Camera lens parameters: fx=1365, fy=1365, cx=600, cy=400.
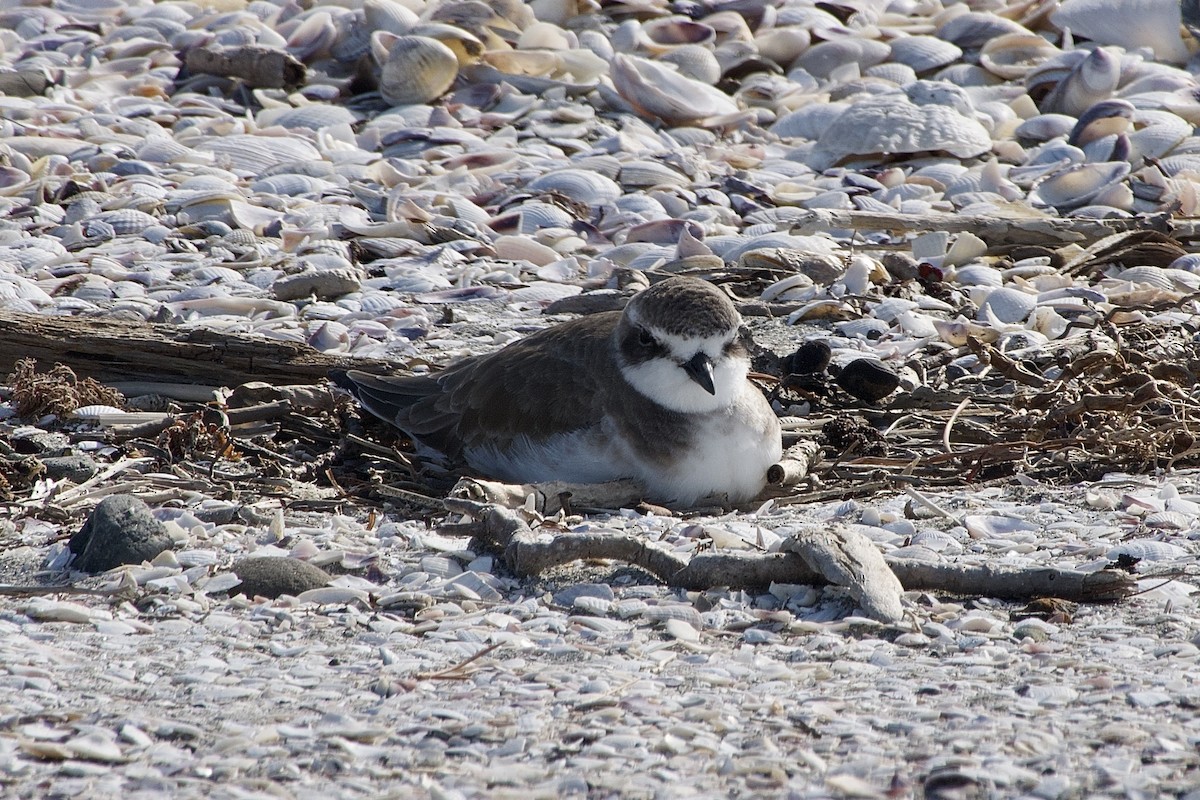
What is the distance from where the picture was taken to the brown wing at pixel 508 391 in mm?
5203

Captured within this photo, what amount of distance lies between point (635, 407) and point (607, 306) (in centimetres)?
164

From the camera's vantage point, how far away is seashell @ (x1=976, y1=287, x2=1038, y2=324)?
6.54m

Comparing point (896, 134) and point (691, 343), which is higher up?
point (691, 343)

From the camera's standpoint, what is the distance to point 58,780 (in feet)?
8.86

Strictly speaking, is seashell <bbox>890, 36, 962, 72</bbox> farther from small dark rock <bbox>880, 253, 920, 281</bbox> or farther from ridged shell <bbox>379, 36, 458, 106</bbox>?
small dark rock <bbox>880, 253, 920, 281</bbox>

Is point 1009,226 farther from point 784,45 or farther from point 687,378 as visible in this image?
point 784,45

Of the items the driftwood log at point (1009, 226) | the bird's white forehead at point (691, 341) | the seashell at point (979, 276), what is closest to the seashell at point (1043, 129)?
the driftwood log at point (1009, 226)

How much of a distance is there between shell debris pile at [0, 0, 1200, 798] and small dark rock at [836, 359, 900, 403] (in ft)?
0.08

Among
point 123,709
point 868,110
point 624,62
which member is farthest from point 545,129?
point 123,709

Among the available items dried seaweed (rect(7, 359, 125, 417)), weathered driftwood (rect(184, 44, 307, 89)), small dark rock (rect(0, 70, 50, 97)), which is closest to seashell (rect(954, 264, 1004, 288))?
dried seaweed (rect(7, 359, 125, 417))

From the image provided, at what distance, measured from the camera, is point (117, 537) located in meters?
3.97

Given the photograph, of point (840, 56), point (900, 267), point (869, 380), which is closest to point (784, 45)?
point (840, 56)

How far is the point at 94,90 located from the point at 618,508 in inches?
260

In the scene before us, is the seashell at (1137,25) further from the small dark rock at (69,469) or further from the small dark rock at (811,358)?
the small dark rock at (69,469)
